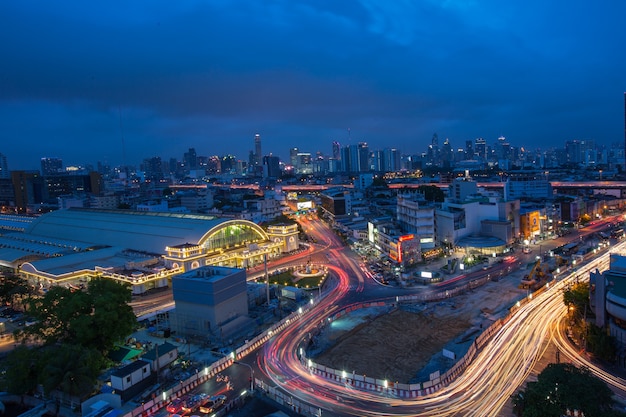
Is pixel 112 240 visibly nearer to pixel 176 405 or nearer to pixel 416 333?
pixel 176 405

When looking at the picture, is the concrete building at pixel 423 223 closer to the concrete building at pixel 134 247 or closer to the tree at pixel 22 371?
the concrete building at pixel 134 247

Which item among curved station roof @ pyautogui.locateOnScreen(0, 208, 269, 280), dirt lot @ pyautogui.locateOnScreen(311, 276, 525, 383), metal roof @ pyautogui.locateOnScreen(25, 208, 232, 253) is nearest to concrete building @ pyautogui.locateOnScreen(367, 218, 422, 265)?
dirt lot @ pyautogui.locateOnScreen(311, 276, 525, 383)

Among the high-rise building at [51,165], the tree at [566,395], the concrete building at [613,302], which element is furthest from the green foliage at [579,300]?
the high-rise building at [51,165]

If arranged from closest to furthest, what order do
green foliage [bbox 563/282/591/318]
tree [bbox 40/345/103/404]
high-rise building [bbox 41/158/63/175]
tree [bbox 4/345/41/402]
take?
tree [bbox 40/345/103/404] → tree [bbox 4/345/41/402] → green foliage [bbox 563/282/591/318] → high-rise building [bbox 41/158/63/175]

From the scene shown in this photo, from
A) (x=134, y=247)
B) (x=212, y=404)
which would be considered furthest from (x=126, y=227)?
(x=212, y=404)

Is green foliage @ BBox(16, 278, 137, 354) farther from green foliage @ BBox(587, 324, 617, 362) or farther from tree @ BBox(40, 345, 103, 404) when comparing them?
green foliage @ BBox(587, 324, 617, 362)

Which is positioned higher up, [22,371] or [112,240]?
[112,240]

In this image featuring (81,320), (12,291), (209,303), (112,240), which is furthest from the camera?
(112,240)
